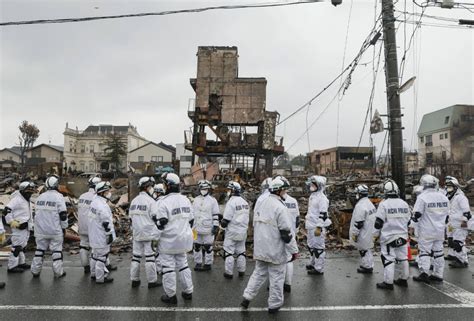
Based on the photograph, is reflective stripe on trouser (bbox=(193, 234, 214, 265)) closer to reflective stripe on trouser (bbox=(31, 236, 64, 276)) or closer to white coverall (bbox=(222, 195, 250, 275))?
white coverall (bbox=(222, 195, 250, 275))

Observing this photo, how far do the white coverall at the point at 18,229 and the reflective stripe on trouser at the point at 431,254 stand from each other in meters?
8.75

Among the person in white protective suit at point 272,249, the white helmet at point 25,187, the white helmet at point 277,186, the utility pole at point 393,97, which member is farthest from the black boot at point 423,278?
the white helmet at point 25,187

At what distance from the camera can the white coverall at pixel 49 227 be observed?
720 cm

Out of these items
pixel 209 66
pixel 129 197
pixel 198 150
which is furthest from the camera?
pixel 209 66

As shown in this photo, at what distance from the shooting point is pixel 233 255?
24.7ft

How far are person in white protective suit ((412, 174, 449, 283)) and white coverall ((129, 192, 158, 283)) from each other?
5483 millimetres

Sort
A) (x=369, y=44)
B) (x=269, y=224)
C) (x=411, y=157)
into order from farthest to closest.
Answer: (x=411, y=157)
(x=369, y=44)
(x=269, y=224)

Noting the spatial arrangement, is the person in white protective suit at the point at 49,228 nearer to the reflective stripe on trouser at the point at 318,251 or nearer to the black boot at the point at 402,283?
the reflective stripe on trouser at the point at 318,251

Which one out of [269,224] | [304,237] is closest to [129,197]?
[304,237]

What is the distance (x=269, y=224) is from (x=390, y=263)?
2882 mm

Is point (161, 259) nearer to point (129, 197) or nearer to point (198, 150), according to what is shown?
point (129, 197)

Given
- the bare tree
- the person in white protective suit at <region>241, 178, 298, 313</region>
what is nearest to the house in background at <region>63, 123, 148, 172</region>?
the bare tree

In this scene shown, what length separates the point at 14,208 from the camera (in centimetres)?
768

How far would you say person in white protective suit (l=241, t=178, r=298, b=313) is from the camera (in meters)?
5.20
